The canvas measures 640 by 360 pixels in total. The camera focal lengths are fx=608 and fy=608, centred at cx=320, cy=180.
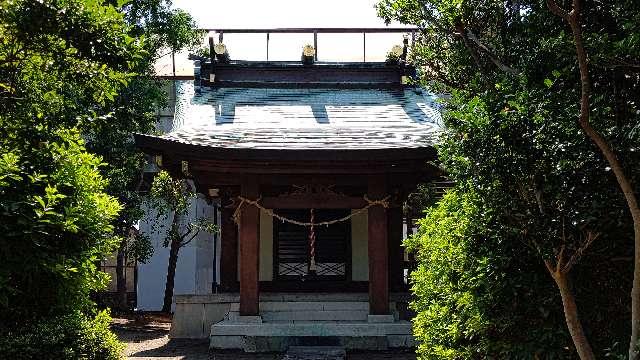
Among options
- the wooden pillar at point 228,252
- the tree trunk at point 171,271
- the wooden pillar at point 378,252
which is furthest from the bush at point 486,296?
the tree trunk at point 171,271

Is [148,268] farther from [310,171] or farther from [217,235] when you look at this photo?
[310,171]

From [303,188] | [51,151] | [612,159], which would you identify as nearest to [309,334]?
[303,188]

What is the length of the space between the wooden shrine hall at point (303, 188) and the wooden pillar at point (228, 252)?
0.09 ft

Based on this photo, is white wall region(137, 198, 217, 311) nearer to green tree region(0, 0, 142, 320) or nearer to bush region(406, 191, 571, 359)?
green tree region(0, 0, 142, 320)

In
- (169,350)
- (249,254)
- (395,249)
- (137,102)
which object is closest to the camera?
(249,254)

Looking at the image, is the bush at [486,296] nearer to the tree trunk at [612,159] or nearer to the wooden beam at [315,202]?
the tree trunk at [612,159]

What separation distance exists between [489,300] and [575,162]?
1793 millimetres

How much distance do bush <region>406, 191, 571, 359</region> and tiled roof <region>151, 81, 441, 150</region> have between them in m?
4.94

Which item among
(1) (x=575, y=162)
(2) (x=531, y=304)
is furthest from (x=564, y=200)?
(2) (x=531, y=304)

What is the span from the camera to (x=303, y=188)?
1273 centimetres

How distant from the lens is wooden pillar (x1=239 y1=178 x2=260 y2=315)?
12102 millimetres

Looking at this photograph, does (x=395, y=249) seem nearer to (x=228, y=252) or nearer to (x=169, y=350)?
(x=228, y=252)

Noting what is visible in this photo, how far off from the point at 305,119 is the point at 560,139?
31.6ft

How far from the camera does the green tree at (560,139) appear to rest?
181 inches
